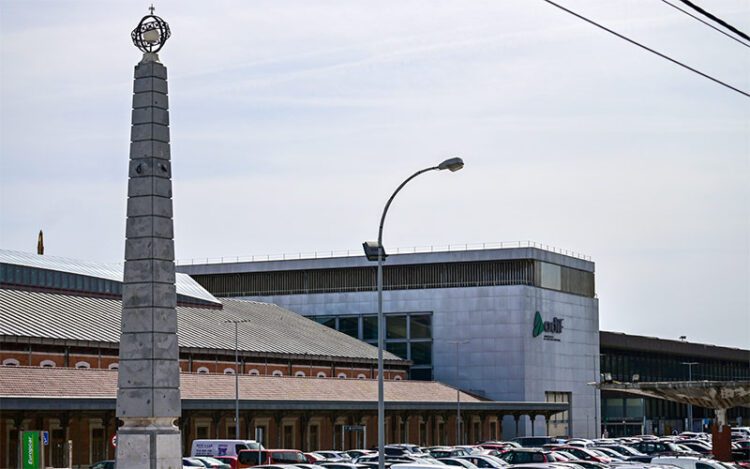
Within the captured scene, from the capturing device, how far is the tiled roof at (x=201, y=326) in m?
79.9

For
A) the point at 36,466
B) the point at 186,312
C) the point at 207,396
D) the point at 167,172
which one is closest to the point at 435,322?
the point at 186,312

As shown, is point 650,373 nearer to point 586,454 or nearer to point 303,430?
point 303,430

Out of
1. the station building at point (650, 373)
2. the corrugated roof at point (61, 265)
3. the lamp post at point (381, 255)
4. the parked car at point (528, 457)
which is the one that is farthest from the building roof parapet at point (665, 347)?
the lamp post at point (381, 255)

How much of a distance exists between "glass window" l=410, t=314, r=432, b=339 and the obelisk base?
92.6m

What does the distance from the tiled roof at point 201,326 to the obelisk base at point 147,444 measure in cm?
4298

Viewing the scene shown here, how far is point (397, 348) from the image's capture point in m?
127

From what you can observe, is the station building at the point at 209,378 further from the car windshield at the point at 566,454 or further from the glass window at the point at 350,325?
the car windshield at the point at 566,454

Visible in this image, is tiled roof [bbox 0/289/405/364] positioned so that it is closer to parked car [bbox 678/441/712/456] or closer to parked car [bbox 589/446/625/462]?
parked car [bbox 589/446/625/462]

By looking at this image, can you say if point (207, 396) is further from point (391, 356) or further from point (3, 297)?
point (391, 356)

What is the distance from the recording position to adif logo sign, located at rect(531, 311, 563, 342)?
123250 millimetres

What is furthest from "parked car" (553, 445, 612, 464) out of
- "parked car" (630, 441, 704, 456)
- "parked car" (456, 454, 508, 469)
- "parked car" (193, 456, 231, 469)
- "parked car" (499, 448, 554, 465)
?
"parked car" (193, 456, 231, 469)

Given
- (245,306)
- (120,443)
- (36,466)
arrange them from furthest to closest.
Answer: (245,306), (36,466), (120,443)

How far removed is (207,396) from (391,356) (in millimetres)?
39562

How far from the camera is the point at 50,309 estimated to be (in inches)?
3314
